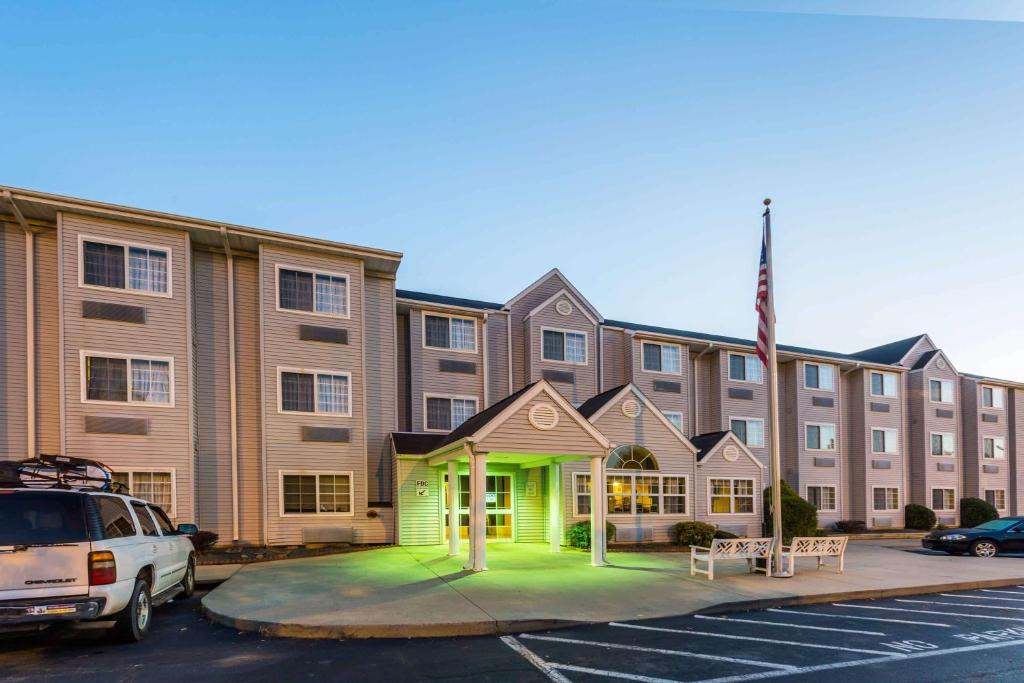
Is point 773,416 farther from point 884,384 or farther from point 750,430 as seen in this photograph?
point 884,384

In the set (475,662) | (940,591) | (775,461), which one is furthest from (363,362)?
(940,591)

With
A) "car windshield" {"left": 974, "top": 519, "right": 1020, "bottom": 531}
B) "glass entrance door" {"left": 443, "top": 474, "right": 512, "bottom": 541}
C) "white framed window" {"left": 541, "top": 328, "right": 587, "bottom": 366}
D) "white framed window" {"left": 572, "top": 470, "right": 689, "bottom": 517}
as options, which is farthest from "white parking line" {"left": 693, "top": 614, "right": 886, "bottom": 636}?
"white framed window" {"left": 541, "top": 328, "right": 587, "bottom": 366}

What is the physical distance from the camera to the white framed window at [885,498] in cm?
2988

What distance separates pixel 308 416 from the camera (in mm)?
18844

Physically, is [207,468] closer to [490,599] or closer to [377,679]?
[490,599]

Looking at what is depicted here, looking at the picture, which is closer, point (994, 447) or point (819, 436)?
point (819, 436)

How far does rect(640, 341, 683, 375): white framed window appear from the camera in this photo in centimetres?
2605

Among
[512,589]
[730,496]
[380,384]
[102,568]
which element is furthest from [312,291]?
[730,496]

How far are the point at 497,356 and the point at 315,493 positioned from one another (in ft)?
26.7

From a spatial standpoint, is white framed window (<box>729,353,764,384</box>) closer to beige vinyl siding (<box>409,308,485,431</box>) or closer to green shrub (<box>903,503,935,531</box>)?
green shrub (<box>903,503,935,531</box>)

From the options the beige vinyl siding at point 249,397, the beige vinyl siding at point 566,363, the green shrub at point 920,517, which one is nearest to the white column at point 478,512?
the beige vinyl siding at point 249,397

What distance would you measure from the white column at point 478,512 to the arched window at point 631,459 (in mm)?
7061

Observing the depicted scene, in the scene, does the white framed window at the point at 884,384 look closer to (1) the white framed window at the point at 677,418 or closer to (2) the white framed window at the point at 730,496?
(1) the white framed window at the point at 677,418

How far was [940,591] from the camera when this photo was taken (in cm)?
1259
